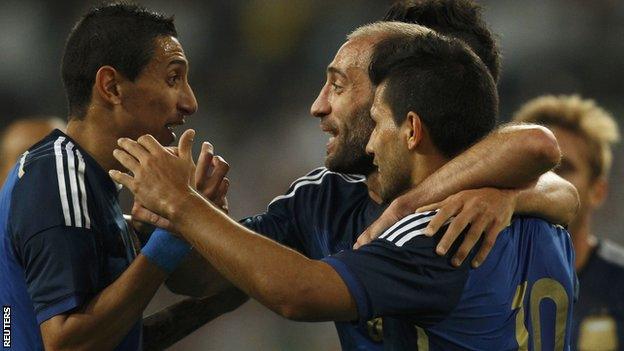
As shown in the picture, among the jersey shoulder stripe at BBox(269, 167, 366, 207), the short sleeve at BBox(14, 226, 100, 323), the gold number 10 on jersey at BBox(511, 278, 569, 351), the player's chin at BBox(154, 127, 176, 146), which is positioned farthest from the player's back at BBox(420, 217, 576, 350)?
the player's chin at BBox(154, 127, 176, 146)

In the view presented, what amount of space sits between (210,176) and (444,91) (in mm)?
748

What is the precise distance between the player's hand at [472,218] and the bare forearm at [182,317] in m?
1.36

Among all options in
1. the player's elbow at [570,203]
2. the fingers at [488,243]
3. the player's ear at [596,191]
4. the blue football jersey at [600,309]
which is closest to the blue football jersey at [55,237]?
the fingers at [488,243]

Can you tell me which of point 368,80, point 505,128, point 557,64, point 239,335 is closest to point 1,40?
point 239,335

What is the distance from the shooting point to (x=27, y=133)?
6.36m

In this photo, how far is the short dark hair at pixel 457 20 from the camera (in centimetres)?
372

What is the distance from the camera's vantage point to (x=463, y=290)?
2.63m

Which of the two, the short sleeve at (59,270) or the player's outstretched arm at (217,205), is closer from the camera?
the short sleeve at (59,270)

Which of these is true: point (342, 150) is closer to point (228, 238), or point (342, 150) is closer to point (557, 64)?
point (228, 238)

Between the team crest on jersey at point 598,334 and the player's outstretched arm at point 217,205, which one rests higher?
the player's outstretched arm at point 217,205

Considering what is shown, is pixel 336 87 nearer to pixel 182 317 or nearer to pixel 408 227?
pixel 408 227

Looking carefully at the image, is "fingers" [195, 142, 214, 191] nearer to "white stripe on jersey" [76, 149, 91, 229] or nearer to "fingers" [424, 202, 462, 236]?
"white stripe on jersey" [76, 149, 91, 229]

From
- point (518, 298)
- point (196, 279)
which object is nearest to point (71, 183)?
point (196, 279)

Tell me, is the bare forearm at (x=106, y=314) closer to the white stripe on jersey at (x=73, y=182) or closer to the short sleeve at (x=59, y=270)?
the short sleeve at (x=59, y=270)
